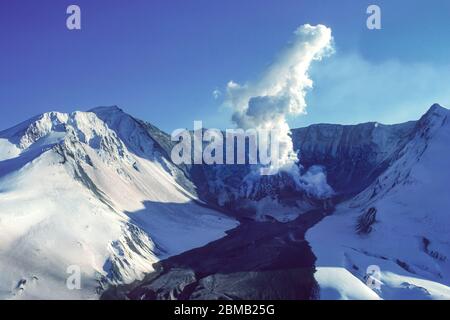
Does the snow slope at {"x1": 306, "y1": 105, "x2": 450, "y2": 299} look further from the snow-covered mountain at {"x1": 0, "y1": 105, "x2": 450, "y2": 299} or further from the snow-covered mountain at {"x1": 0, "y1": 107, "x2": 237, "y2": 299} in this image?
the snow-covered mountain at {"x1": 0, "y1": 107, "x2": 237, "y2": 299}

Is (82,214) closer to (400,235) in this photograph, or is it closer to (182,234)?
(182,234)

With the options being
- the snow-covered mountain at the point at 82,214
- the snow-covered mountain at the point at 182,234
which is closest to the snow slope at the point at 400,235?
the snow-covered mountain at the point at 182,234

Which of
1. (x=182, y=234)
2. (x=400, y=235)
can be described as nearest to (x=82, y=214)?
(x=182, y=234)

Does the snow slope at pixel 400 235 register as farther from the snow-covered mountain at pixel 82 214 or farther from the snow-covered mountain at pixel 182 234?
the snow-covered mountain at pixel 82 214

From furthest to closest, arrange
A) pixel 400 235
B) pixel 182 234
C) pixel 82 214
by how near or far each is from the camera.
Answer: pixel 182 234 → pixel 400 235 → pixel 82 214

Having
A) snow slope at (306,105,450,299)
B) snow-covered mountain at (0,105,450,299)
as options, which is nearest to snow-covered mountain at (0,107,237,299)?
snow-covered mountain at (0,105,450,299)
